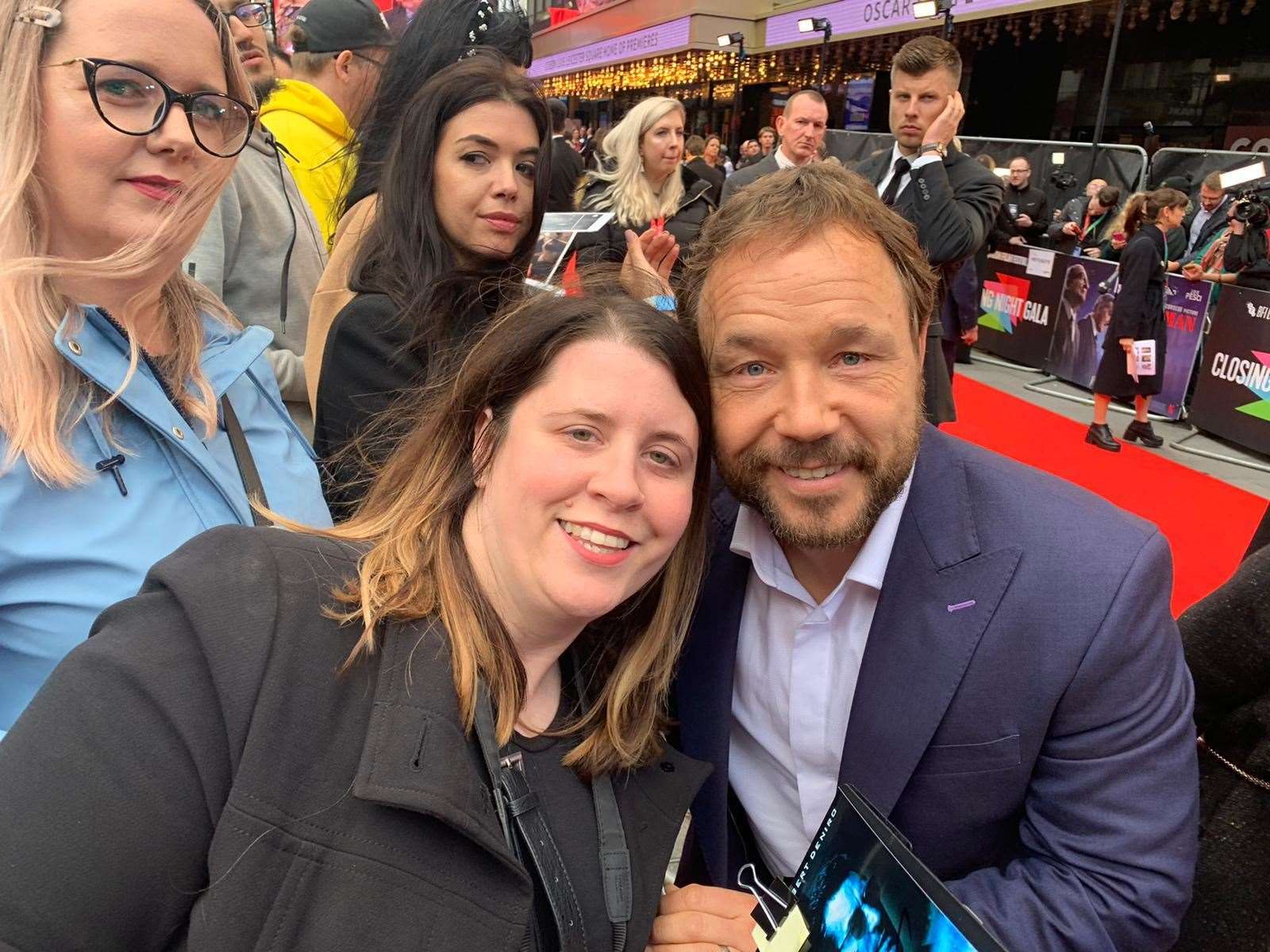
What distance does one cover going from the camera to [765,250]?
1.59 meters

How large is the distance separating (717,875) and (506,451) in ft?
3.14

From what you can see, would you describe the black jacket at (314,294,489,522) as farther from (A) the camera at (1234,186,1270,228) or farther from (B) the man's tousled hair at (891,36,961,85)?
(A) the camera at (1234,186,1270,228)

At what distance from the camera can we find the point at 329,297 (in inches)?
97.6

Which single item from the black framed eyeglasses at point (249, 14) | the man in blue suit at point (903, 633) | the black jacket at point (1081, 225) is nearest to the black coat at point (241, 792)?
the man in blue suit at point (903, 633)

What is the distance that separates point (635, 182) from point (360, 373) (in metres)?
3.18

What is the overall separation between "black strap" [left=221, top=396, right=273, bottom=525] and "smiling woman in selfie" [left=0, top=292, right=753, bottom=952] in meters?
0.20

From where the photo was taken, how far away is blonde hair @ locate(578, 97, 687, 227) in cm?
494

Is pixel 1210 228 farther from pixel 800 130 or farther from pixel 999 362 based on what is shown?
pixel 800 130

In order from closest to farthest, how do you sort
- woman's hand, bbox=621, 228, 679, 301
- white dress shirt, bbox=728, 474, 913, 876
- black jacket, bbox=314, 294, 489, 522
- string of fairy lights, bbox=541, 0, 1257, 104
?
1. white dress shirt, bbox=728, 474, 913, 876
2. woman's hand, bbox=621, 228, 679, 301
3. black jacket, bbox=314, 294, 489, 522
4. string of fairy lights, bbox=541, 0, 1257, 104

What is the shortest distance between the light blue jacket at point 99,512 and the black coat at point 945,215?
3.24 metres

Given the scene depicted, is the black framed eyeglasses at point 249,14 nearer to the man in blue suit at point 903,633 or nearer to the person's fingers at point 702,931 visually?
the man in blue suit at point 903,633

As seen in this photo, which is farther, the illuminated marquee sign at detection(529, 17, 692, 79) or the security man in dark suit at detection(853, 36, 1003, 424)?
the illuminated marquee sign at detection(529, 17, 692, 79)

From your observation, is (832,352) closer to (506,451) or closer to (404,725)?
(506,451)

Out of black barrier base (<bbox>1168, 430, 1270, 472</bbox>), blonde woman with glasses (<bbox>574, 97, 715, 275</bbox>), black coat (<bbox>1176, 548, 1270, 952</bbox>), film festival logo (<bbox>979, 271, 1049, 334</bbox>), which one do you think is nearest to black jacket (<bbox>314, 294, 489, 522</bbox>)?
black coat (<bbox>1176, 548, 1270, 952</bbox>)
